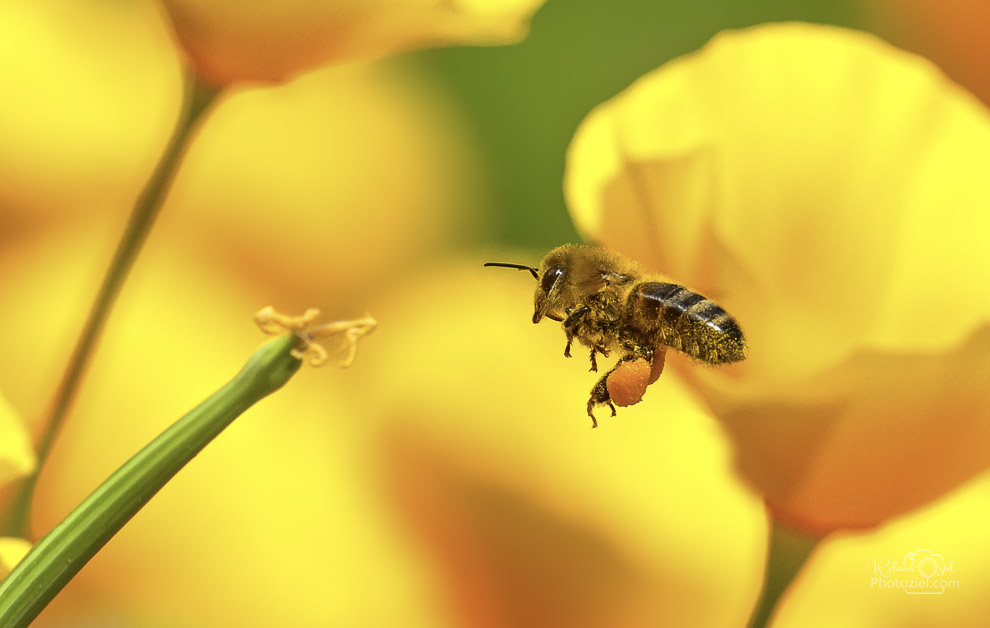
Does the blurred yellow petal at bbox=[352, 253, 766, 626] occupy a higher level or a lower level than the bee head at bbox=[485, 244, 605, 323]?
lower

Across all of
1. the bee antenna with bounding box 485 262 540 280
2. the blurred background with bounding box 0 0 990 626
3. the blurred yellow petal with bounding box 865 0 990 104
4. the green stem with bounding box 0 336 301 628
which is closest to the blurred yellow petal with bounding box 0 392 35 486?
the blurred background with bounding box 0 0 990 626

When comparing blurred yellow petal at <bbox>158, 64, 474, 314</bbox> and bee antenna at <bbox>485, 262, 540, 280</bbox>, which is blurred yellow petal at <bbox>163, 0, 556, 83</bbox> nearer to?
blurred yellow petal at <bbox>158, 64, 474, 314</bbox>

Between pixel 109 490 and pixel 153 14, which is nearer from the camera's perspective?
pixel 109 490

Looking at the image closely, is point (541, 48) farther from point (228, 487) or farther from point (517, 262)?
point (228, 487)

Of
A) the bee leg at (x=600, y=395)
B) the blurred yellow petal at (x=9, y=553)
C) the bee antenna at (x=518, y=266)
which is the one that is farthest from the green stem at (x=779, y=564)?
the blurred yellow petal at (x=9, y=553)

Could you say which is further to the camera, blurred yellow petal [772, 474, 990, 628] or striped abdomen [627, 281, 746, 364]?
blurred yellow petal [772, 474, 990, 628]

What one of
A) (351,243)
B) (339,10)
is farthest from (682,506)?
(339,10)
